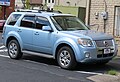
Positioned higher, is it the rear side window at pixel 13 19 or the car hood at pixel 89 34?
the rear side window at pixel 13 19

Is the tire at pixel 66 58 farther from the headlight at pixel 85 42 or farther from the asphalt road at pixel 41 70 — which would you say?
the headlight at pixel 85 42

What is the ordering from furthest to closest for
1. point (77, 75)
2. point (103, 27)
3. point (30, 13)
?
point (103, 27)
point (30, 13)
point (77, 75)

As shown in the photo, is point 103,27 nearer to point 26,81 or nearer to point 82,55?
point 82,55

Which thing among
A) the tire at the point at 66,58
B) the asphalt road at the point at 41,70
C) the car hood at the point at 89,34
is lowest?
the asphalt road at the point at 41,70

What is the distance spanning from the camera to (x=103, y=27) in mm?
17453

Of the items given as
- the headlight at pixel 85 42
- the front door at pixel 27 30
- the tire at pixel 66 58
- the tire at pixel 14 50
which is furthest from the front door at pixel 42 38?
the headlight at pixel 85 42

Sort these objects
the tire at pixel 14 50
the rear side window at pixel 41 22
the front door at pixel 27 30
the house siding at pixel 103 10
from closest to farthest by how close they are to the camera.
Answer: the rear side window at pixel 41 22 < the front door at pixel 27 30 < the tire at pixel 14 50 < the house siding at pixel 103 10

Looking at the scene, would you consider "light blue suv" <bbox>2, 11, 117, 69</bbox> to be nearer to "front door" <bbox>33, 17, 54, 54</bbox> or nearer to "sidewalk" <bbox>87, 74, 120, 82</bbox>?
"front door" <bbox>33, 17, 54, 54</bbox>

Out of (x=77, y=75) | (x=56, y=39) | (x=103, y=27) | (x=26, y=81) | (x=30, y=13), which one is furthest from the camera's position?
(x=103, y=27)

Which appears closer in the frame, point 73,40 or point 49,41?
point 73,40

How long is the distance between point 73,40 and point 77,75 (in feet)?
3.66

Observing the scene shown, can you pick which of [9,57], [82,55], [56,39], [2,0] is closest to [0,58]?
[9,57]

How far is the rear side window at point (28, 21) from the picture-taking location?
11625mm

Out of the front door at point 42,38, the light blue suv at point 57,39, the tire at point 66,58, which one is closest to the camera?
the light blue suv at point 57,39
